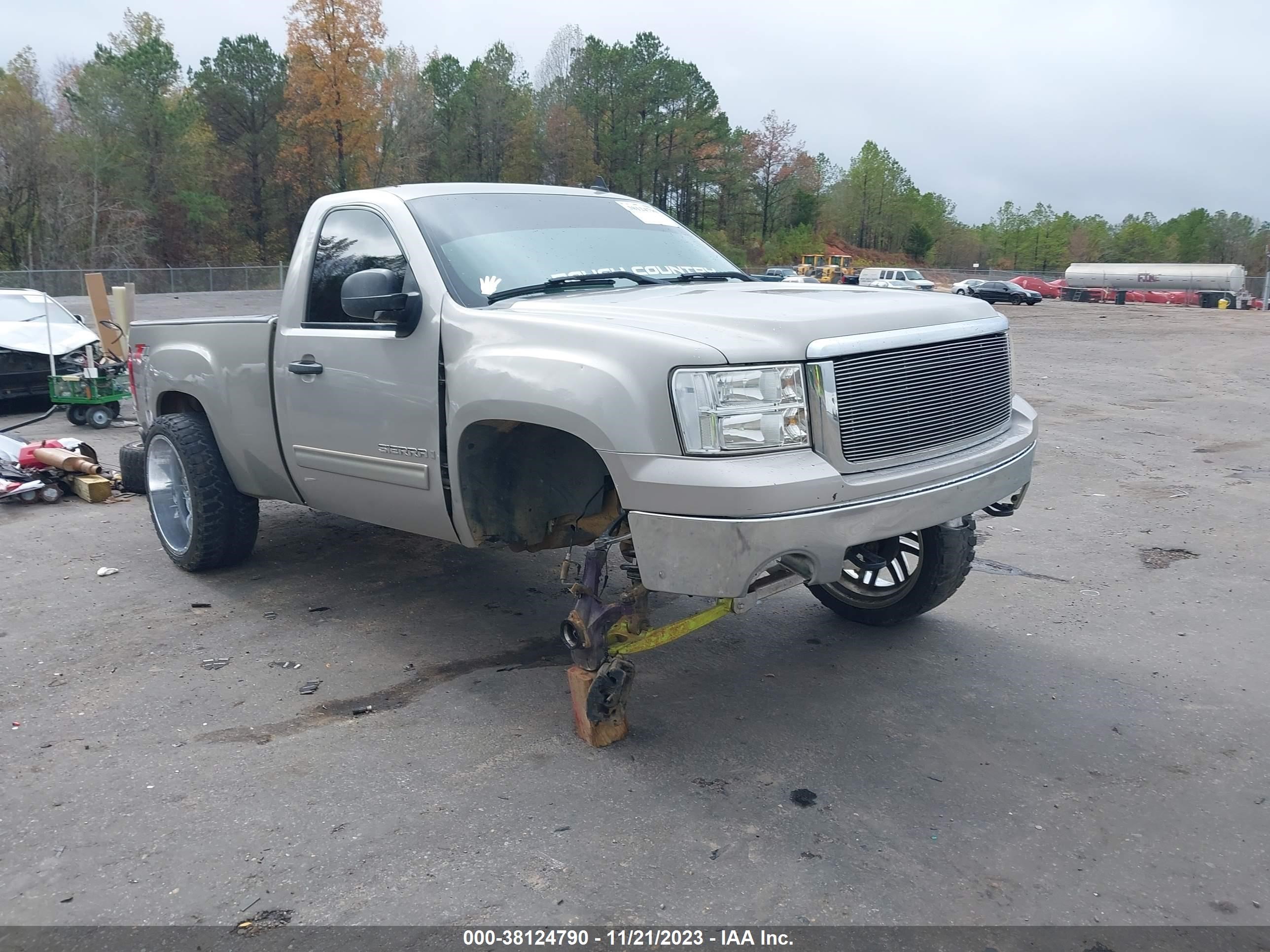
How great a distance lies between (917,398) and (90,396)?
1043 centimetres

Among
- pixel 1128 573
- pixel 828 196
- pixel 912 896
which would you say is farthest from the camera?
pixel 828 196

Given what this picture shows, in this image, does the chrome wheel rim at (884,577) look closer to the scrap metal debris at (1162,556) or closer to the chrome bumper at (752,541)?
the chrome bumper at (752,541)

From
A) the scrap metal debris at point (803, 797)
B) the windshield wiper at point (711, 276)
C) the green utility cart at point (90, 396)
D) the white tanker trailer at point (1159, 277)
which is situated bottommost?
the scrap metal debris at point (803, 797)

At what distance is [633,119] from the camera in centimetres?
6875

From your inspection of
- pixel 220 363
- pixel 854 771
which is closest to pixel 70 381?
pixel 220 363

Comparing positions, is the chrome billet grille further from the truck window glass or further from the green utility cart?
the green utility cart

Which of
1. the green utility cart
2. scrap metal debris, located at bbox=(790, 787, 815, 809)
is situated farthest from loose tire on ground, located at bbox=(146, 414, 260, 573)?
the green utility cart

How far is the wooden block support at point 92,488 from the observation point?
25.2 feet

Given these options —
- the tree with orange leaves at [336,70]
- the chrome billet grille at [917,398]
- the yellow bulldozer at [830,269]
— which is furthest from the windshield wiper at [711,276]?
the tree with orange leaves at [336,70]

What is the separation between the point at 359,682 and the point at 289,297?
194cm

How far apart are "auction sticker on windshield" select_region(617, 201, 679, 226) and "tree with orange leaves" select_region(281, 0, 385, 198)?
51260mm

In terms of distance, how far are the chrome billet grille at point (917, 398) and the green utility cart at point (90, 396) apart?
10340 millimetres

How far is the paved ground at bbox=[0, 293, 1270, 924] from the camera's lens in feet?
9.41

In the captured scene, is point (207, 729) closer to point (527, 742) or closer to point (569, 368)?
point (527, 742)
